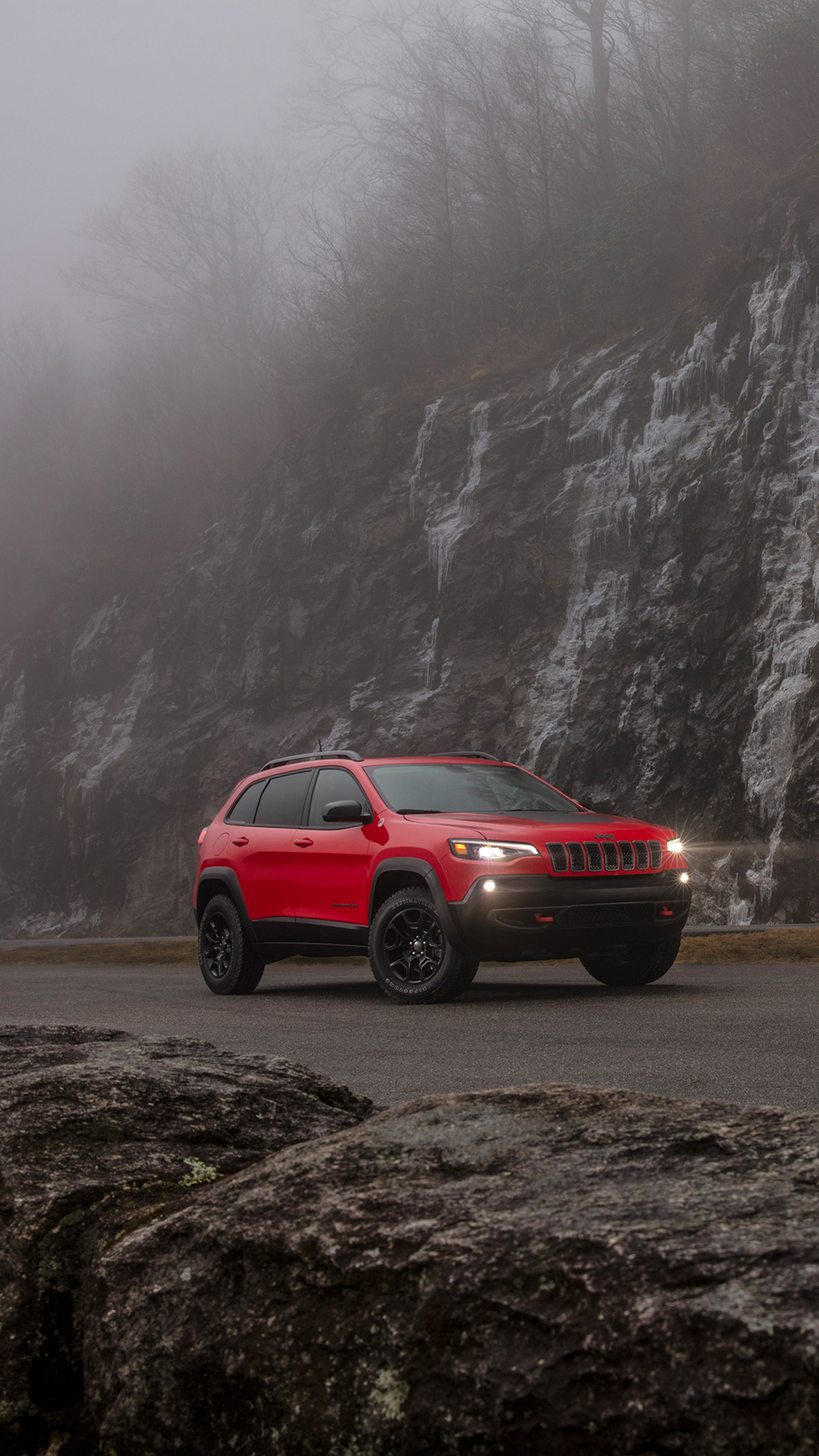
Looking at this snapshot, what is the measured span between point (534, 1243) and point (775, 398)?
26062 millimetres

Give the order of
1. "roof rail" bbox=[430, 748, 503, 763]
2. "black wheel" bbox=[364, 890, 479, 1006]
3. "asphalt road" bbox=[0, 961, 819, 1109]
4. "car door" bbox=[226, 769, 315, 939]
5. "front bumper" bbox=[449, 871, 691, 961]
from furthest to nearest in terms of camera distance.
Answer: "roof rail" bbox=[430, 748, 503, 763] → "car door" bbox=[226, 769, 315, 939] → "black wheel" bbox=[364, 890, 479, 1006] → "front bumper" bbox=[449, 871, 691, 961] → "asphalt road" bbox=[0, 961, 819, 1109]

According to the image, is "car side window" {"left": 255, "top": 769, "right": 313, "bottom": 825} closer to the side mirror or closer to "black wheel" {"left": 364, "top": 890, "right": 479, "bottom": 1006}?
the side mirror

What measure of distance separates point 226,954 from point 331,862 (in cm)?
181

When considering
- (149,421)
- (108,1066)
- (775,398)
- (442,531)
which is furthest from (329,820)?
(149,421)

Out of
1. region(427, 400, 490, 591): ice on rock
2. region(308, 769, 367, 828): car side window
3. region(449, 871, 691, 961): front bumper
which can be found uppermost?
region(427, 400, 490, 591): ice on rock

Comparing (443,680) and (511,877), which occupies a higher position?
(443,680)

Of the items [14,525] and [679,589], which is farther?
[14,525]

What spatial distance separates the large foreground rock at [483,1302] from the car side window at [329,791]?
889cm

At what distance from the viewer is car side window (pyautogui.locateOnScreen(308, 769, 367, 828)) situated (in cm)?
1086

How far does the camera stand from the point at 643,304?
104ft

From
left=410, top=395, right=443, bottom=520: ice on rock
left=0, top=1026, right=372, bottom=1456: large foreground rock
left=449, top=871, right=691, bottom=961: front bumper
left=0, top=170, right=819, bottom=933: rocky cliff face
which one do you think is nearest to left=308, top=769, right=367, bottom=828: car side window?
left=449, top=871, right=691, bottom=961: front bumper

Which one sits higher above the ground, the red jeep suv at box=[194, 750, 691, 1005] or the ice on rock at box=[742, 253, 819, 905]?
the ice on rock at box=[742, 253, 819, 905]

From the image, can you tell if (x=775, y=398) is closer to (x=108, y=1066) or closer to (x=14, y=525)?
(x=108, y=1066)

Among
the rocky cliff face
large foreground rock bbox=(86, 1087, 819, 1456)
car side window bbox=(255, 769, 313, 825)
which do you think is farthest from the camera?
the rocky cliff face
